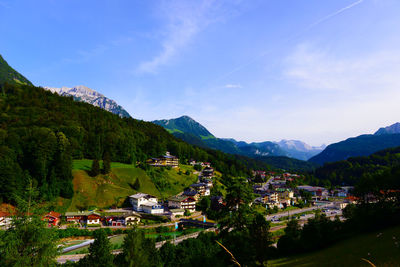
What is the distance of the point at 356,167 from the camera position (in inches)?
6201

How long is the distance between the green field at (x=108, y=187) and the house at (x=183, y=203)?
866 centimetres

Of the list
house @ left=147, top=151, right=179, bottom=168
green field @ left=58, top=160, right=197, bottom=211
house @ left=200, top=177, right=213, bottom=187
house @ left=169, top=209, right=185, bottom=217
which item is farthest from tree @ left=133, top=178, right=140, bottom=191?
house @ left=200, top=177, right=213, bottom=187

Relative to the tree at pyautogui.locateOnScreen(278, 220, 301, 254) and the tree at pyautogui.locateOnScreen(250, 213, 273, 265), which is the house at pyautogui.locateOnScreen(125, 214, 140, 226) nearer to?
the tree at pyautogui.locateOnScreen(278, 220, 301, 254)

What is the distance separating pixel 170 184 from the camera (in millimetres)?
86812

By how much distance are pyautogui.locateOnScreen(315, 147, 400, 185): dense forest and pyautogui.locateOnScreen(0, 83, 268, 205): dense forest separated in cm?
7304

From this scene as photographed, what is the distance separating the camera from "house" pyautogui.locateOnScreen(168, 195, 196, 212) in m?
69.7

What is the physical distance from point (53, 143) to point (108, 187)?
67.8ft

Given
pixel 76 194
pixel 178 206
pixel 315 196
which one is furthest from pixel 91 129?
pixel 315 196

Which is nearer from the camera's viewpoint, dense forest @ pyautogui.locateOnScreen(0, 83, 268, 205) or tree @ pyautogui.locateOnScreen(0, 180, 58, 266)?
tree @ pyautogui.locateOnScreen(0, 180, 58, 266)

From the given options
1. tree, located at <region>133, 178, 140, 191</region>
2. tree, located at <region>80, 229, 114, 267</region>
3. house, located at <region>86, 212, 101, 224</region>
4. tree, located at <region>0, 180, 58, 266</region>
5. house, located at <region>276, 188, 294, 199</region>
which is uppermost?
tree, located at <region>0, 180, 58, 266</region>

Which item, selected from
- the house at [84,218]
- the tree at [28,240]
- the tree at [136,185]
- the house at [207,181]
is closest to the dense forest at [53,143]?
the house at [84,218]

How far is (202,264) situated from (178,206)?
154ft

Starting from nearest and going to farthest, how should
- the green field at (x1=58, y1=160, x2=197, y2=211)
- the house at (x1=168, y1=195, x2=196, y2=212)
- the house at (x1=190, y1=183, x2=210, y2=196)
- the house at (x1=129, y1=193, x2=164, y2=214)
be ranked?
1. the green field at (x1=58, y1=160, x2=197, y2=211)
2. the house at (x1=129, y1=193, x2=164, y2=214)
3. the house at (x1=168, y1=195, x2=196, y2=212)
4. the house at (x1=190, y1=183, x2=210, y2=196)

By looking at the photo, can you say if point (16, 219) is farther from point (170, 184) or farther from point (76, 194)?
point (170, 184)
